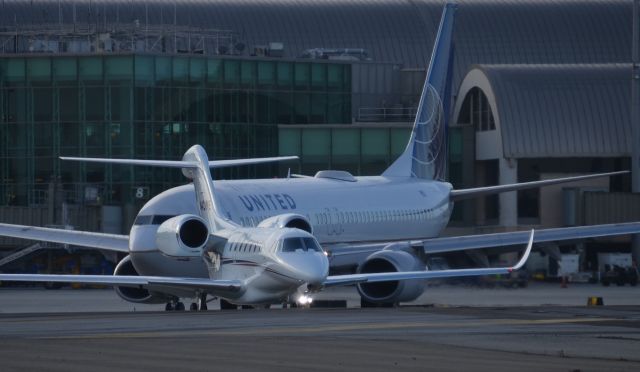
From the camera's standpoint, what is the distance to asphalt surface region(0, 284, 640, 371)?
74.0 ft

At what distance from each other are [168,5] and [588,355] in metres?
82.2

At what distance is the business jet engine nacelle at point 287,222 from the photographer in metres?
42.6

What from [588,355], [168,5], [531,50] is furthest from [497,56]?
[588,355]

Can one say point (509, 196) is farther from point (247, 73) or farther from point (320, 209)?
point (320, 209)

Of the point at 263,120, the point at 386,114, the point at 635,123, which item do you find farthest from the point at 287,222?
the point at 386,114

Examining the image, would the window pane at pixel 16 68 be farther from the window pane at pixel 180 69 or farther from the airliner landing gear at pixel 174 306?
the airliner landing gear at pixel 174 306

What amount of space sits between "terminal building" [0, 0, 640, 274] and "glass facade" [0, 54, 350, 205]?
0.07 meters

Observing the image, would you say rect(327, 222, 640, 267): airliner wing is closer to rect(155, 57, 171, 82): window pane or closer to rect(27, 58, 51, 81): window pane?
rect(155, 57, 171, 82): window pane

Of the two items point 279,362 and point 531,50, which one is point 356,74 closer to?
point 531,50

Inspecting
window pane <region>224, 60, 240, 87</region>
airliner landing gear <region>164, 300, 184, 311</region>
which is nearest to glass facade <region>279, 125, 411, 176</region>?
window pane <region>224, 60, 240, 87</region>

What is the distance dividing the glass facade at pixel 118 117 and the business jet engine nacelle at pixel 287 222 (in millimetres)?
33194

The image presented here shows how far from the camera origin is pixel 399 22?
334 feet

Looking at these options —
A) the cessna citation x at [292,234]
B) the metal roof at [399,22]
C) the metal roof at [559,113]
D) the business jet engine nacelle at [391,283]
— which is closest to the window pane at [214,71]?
the metal roof at [559,113]

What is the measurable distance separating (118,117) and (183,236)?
3418 centimetres
